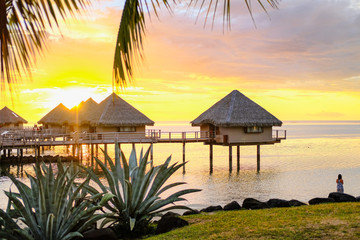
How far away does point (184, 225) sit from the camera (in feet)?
27.5

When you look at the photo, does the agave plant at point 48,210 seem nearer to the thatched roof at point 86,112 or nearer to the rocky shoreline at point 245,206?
the rocky shoreline at point 245,206

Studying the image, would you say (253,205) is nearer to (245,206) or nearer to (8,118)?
(245,206)

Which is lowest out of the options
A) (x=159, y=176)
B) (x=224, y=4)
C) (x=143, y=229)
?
(x=143, y=229)

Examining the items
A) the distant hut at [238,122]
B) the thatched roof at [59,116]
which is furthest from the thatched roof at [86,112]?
the distant hut at [238,122]

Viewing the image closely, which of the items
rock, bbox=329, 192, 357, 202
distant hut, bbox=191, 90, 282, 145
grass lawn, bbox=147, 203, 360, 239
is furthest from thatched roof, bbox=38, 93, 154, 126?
grass lawn, bbox=147, 203, 360, 239

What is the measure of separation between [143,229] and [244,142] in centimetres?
2697

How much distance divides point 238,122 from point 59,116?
2856 centimetres

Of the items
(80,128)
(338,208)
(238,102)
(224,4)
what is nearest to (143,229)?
(338,208)

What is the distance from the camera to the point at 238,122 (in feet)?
111

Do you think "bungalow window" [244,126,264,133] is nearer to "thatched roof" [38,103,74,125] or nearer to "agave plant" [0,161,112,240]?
"thatched roof" [38,103,74,125]

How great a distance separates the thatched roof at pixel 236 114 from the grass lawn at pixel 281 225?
24995 millimetres

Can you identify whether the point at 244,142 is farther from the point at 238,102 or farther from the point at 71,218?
the point at 71,218

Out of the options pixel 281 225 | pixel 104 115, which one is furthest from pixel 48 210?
pixel 104 115

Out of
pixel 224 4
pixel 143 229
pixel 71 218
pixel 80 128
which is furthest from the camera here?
pixel 80 128
